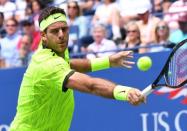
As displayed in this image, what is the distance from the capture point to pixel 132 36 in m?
10.4

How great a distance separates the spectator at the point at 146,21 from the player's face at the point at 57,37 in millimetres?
4097

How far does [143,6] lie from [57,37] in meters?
4.52

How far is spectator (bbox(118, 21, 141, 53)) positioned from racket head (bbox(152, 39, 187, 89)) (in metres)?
4.03

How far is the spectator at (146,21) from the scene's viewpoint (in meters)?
10.4

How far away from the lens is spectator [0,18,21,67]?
11677 millimetres

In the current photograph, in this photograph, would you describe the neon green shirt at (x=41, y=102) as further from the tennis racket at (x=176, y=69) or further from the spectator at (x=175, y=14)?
the spectator at (x=175, y=14)

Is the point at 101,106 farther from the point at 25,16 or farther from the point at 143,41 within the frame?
the point at 25,16

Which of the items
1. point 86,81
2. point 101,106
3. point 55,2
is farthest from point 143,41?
point 86,81

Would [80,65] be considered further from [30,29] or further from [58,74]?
[30,29]

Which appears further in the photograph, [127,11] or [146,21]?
[127,11]

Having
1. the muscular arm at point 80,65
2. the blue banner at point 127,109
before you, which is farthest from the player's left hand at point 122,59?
the blue banner at point 127,109

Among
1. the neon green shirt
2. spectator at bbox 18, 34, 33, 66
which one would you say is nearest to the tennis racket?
the neon green shirt


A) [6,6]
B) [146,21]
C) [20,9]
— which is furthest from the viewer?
[6,6]

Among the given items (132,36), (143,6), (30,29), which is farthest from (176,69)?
(30,29)
